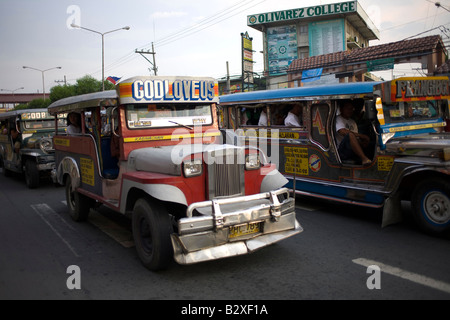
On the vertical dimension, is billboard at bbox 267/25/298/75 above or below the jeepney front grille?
above

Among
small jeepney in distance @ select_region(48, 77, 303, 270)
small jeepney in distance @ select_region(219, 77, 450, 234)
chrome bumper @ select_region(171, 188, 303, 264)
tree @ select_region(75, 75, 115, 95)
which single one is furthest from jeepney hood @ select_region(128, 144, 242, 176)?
tree @ select_region(75, 75, 115, 95)

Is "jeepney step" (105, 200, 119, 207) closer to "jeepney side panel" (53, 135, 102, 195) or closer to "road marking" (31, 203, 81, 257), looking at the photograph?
"jeepney side panel" (53, 135, 102, 195)

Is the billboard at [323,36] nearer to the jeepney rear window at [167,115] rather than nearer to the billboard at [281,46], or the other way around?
the billboard at [281,46]

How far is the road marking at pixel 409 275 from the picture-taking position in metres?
3.80

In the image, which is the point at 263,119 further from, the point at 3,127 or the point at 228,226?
the point at 3,127

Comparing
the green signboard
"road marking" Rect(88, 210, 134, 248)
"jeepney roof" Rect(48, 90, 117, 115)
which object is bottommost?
"road marking" Rect(88, 210, 134, 248)

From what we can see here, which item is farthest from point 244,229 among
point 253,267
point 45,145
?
point 45,145

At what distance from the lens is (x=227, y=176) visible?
4.49 m

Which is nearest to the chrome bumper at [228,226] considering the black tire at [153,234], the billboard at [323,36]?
the black tire at [153,234]

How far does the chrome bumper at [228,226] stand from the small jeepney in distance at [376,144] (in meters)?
0.76

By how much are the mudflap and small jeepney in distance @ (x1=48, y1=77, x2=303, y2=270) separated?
1620 millimetres

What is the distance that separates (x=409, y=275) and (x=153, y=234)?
274 centimetres

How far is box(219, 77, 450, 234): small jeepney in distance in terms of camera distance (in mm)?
5316
